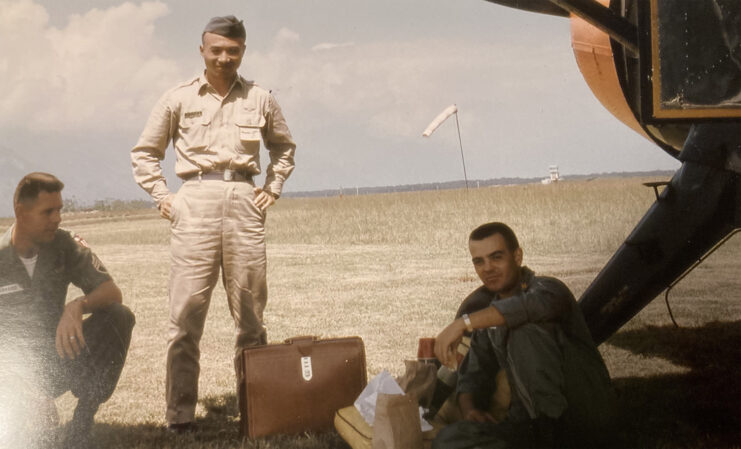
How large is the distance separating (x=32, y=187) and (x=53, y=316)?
1.83 ft

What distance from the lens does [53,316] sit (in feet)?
9.84

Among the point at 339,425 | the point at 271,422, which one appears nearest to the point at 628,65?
the point at 339,425

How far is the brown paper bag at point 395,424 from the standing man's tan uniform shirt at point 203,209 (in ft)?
3.30

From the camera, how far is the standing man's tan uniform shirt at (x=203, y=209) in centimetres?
306

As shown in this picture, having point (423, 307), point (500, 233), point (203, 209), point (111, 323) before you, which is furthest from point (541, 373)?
point (423, 307)

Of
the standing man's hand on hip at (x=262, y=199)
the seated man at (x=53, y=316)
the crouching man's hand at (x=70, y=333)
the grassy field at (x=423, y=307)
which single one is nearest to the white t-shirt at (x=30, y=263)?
the seated man at (x=53, y=316)

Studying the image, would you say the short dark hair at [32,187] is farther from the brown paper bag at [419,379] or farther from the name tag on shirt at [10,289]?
the brown paper bag at [419,379]

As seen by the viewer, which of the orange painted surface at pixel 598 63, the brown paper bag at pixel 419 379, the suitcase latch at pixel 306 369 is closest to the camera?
the brown paper bag at pixel 419 379

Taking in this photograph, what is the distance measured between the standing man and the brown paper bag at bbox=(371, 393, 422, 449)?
1008 millimetres

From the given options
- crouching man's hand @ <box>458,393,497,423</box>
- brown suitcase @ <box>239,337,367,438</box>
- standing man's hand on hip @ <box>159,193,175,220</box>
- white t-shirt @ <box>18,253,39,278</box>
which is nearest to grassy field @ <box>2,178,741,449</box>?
brown suitcase @ <box>239,337,367,438</box>

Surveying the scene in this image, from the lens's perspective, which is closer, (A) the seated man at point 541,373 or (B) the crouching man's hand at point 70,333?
(A) the seated man at point 541,373

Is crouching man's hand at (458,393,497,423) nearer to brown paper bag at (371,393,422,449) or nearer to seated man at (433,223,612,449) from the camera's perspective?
seated man at (433,223,612,449)

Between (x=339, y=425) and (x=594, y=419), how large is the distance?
1.02 meters

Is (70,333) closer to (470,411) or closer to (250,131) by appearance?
(250,131)
